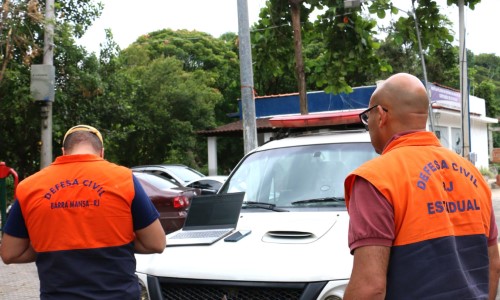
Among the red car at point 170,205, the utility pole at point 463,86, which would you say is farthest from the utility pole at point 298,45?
the utility pole at point 463,86

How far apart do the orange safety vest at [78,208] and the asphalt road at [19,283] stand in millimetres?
4904

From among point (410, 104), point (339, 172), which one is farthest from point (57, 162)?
point (339, 172)

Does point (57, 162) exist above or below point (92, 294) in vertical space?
above

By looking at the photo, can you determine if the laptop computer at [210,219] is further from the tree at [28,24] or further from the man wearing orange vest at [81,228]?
the tree at [28,24]

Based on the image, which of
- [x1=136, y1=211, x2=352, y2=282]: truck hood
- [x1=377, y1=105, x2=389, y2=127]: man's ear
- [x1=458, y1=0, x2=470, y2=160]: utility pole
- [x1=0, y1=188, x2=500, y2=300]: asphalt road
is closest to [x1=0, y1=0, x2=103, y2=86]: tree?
[x1=0, y1=188, x2=500, y2=300]: asphalt road

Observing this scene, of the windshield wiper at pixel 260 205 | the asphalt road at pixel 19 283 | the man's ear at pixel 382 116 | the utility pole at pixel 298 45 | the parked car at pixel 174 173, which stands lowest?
the asphalt road at pixel 19 283

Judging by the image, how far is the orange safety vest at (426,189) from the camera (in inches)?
73.7

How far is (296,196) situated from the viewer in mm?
4426

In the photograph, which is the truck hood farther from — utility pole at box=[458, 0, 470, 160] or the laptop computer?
utility pole at box=[458, 0, 470, 160]

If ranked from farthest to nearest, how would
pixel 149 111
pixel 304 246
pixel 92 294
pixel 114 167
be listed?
pixel 149 111 → pixel 304 246 → pixel 114 167 → pixel 92 294

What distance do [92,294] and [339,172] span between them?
7.74ft

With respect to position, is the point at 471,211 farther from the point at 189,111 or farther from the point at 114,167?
the point at 189,111

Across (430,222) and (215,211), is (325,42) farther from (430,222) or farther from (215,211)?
(430,222)

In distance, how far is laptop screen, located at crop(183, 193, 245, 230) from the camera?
397 centimetres
